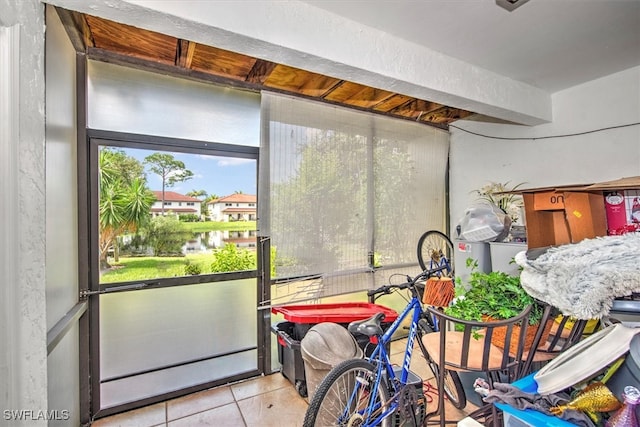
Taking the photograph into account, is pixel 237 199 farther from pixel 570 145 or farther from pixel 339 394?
pixel 570 145

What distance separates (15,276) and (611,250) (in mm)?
2148

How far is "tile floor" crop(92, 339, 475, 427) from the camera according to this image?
6.63 feet

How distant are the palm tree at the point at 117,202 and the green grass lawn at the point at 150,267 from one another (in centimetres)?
9

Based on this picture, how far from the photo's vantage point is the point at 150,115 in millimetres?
2209

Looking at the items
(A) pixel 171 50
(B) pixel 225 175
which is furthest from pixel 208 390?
(A) pixel 171 50

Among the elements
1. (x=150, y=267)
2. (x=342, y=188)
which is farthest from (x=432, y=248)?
(x=150, y=267)

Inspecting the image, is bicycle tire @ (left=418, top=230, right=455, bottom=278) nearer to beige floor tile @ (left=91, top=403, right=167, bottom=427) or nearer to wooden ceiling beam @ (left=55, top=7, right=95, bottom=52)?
beige floor tile @ (left=91, top=403, right=167, bottom=427)

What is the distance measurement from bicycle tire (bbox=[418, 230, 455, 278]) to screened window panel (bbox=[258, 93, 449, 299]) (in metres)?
0.08

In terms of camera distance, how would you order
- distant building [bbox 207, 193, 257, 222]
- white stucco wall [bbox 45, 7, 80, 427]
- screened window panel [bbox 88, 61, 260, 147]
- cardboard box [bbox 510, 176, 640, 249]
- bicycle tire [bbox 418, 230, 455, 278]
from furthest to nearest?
bicycle tire [bbox 418, 230, 455, 278], distant building [bbox 207, 193, 257, 222], screened window panel [bbox 88, 61, 260, 147], cardboard box [bbox 510, 176, 640, 249], white stucco wall [bbox 45, 7, 80, 427]

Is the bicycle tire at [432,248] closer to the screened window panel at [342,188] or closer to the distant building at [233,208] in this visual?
the screened window panel at [342,188]

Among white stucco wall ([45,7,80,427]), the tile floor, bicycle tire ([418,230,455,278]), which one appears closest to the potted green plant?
the tile floor

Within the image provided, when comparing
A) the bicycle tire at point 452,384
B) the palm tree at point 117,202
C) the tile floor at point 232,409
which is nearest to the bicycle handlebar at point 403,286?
the bicycle tire at point 452,384

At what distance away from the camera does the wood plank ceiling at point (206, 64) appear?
1835 mm

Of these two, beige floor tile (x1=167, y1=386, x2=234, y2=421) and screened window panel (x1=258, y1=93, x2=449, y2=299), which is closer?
beige floor tile (x1=167, y1=386, x2=234, y2=421)
